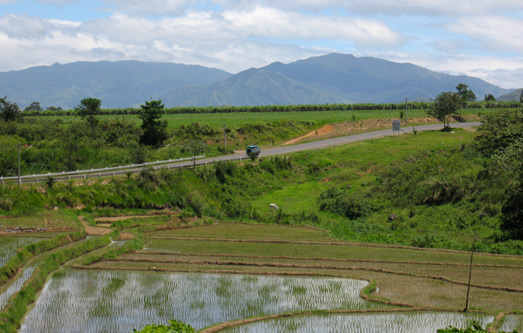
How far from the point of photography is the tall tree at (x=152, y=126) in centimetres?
8019

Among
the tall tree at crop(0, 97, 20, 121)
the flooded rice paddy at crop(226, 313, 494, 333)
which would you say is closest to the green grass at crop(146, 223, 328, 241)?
the flooded rice paddy at crop(226, 313, 494, 333)

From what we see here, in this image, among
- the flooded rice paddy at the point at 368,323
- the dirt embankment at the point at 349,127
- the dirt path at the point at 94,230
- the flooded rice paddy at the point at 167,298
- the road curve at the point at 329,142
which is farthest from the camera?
the dirt embankment at the point at 349,127

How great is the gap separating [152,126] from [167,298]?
58573 millimetres

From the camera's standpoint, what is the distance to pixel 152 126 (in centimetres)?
8062

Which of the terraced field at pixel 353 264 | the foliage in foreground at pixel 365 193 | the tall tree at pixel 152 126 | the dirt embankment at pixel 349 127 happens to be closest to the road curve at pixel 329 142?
the dirt embankment at pixel 349 127

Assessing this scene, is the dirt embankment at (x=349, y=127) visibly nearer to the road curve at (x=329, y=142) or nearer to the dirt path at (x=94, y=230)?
the road curve at (x=329, y=142)

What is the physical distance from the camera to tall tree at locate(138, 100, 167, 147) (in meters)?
80.2

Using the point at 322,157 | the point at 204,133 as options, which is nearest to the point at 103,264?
the point at 322,157

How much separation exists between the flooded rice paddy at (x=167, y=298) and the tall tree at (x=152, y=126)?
52.6 m

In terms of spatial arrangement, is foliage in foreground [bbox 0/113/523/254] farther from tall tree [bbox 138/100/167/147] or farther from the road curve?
tall tree [bbox 138/100/167/147]

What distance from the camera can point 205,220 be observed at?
47562mm

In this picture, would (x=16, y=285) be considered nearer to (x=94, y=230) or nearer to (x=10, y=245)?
(x=10, y=245)

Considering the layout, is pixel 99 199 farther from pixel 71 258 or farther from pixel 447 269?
pixel 447 269

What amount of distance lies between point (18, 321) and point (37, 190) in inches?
1103
